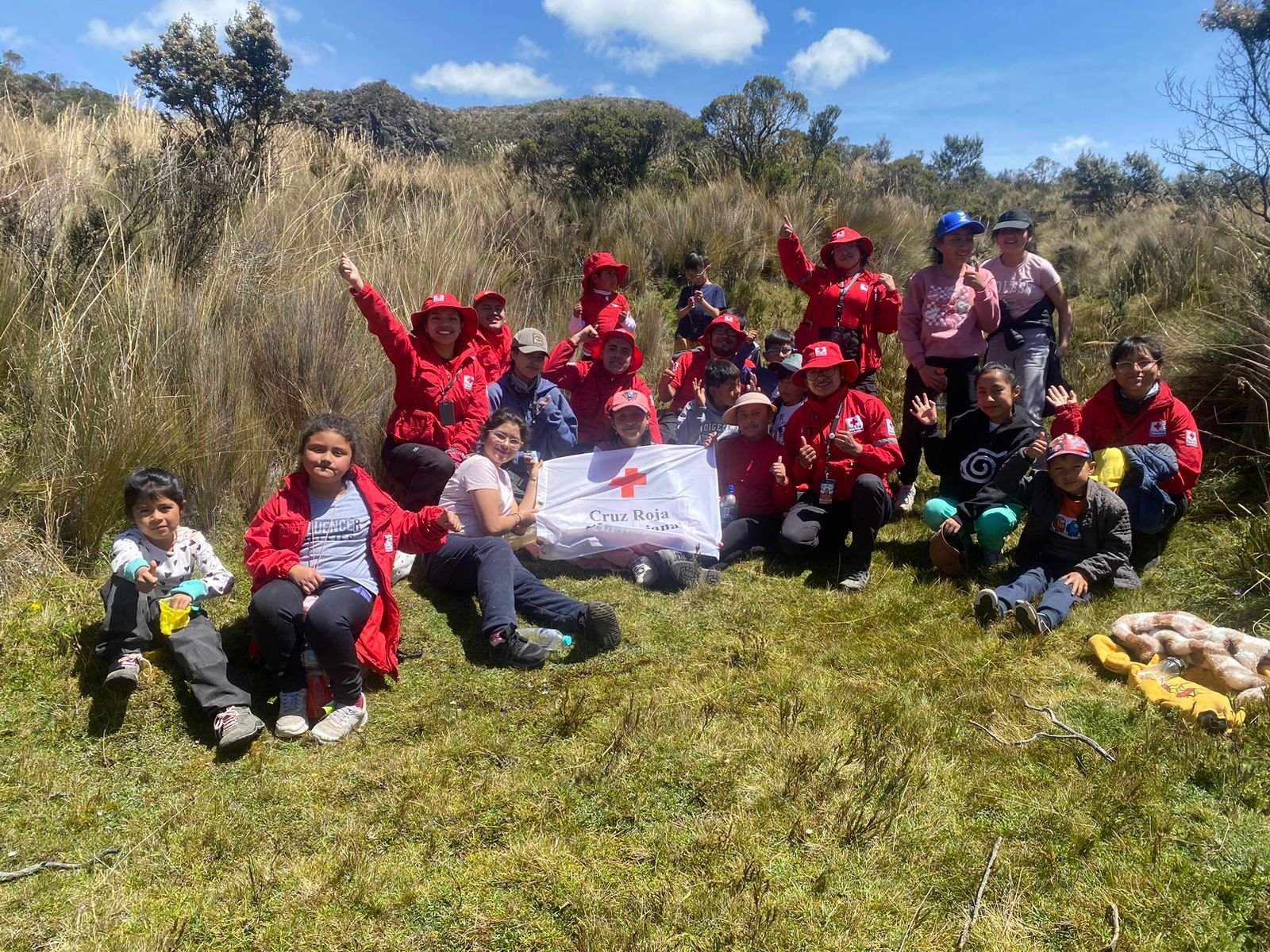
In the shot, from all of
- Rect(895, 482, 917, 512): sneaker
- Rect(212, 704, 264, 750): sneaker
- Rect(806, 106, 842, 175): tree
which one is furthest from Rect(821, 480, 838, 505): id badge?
Rect(806, 106, 842, 175): tree

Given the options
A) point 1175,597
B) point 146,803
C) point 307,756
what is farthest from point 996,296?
point 146,803

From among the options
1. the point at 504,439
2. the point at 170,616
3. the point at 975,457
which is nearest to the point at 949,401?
the point at 975,457

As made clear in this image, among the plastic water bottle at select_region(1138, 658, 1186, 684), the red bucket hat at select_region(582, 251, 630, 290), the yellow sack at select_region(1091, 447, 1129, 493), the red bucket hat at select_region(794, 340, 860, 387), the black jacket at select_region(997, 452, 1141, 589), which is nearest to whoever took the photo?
the plastic water bottle at select_region(1138, 658, 1186, 684)

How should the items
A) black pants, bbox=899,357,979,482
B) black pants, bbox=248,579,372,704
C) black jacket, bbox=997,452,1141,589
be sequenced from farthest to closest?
black pants, bbox=899,357,979,482
black jacket, bbox=997,452,1141,589
black pants, bbox=248,579,372,704

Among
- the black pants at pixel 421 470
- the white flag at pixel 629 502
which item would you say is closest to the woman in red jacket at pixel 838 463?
the white flag at pixel 629 502

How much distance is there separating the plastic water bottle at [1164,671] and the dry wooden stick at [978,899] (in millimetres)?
1439

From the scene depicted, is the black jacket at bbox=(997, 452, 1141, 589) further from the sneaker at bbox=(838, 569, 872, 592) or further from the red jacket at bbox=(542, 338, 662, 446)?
the red jacket at bbox=(542, 338, 662, 446)

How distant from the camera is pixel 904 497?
5941 mm

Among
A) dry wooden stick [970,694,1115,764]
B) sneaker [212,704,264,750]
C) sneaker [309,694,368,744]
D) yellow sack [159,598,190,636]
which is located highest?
yellow sack [159,598,190,636]

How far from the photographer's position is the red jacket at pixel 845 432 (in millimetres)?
4953

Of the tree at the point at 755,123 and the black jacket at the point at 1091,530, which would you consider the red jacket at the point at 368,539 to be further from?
the tree at the point at 755,123

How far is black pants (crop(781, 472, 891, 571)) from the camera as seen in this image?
4.82m

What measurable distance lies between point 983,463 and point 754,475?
1.48 metres

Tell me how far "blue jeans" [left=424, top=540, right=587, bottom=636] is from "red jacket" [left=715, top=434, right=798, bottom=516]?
171cm
